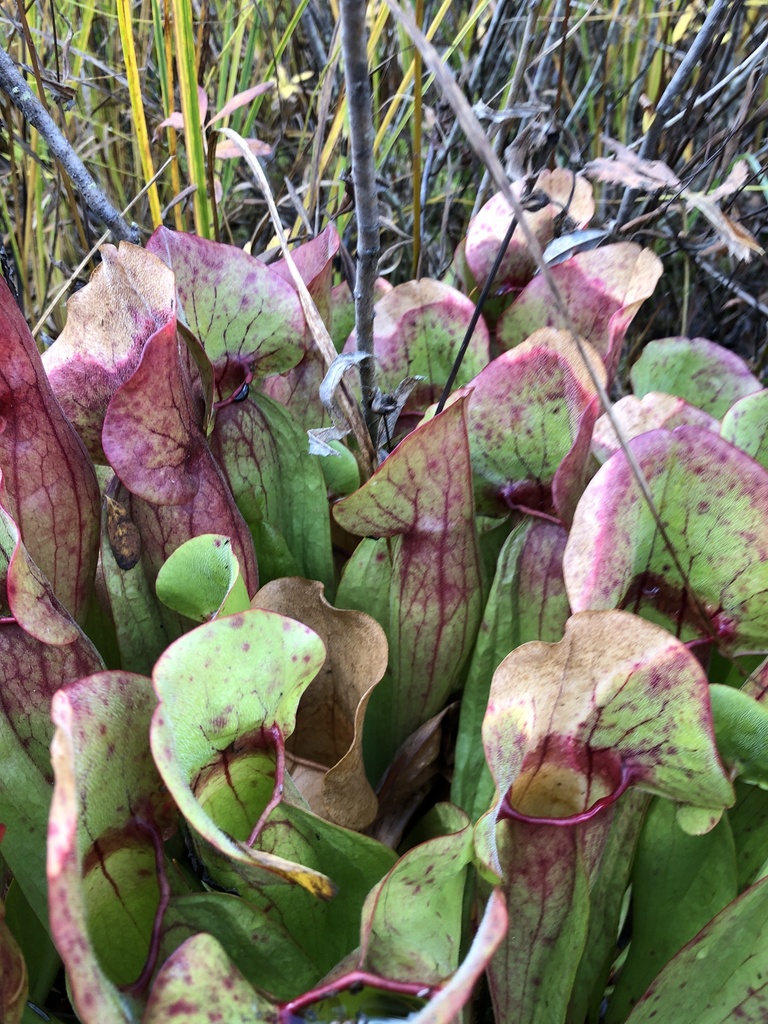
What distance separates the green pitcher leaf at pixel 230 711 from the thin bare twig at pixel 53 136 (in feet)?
1.47

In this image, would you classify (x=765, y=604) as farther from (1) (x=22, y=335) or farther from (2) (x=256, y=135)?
(2) (x=256, y=135)

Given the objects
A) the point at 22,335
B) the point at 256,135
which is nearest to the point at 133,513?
the point at 22,335

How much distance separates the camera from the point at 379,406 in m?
0.59

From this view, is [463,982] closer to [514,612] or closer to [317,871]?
[317,871]

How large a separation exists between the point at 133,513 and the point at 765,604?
1.42ft

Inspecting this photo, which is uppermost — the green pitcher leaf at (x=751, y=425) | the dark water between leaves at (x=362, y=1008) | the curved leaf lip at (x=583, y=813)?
the green pitcher leaf at (x=751, y=425)

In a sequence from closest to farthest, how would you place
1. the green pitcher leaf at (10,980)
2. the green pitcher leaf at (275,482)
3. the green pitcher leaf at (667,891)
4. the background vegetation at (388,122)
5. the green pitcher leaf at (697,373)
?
the green pitcher leaf at (10,980), the green pitcher leaf at (667,891), the green pitcher leaf at (275,482), the green pitcher leaf at (697,373), the background vegetation at (388,122)

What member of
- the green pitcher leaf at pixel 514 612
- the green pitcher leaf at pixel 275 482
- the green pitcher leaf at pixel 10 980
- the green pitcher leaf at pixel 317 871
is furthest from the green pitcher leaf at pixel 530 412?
the green pitcher leaf at pixel 10 980

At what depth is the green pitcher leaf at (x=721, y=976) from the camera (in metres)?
0.43

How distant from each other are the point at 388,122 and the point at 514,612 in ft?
2.28

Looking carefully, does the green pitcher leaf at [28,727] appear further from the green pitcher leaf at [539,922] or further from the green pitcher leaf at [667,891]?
the green pitcher leaf at [667,891]

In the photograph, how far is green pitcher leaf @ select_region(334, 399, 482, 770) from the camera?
1.68 ft

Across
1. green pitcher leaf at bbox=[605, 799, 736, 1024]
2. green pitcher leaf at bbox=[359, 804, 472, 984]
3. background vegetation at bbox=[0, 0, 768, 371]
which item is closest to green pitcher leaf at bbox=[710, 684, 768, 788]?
green pitcher leaf at bbox=[605, 799, 736, 1024]

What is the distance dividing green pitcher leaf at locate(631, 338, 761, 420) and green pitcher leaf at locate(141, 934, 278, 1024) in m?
0.62
